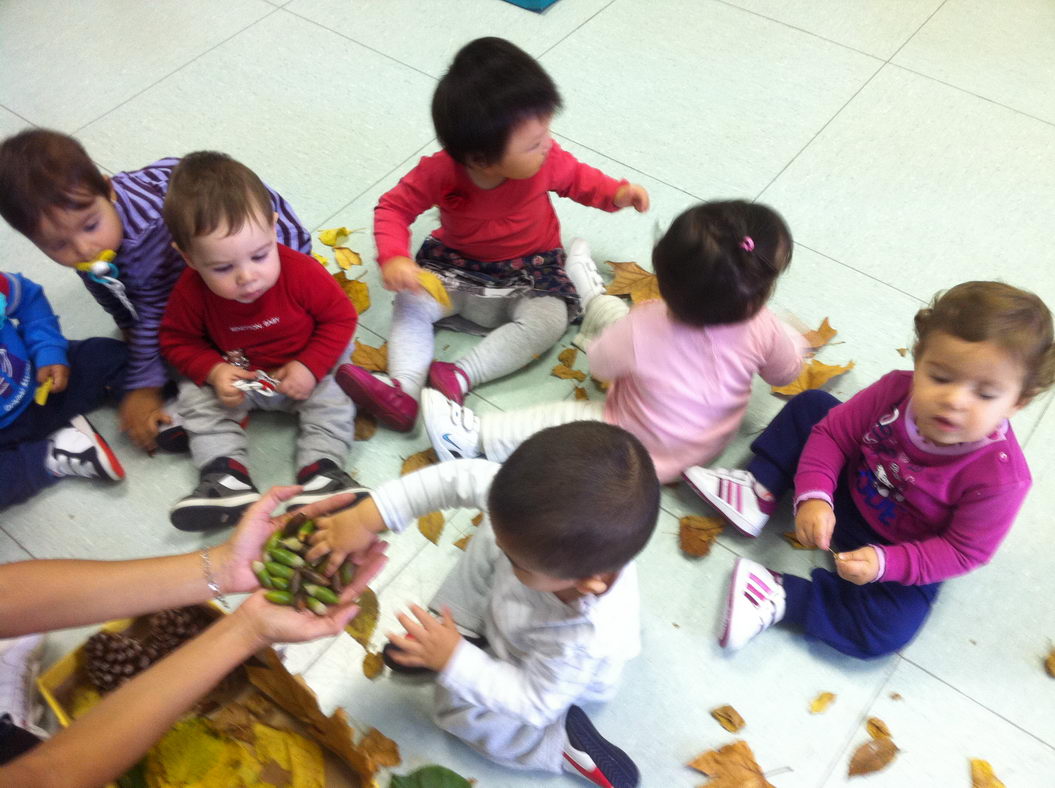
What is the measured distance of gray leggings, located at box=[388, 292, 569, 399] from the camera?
1.69 metres

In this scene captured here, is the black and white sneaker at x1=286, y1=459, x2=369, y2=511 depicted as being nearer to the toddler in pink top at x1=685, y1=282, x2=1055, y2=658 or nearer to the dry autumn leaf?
the dry autumn leaf

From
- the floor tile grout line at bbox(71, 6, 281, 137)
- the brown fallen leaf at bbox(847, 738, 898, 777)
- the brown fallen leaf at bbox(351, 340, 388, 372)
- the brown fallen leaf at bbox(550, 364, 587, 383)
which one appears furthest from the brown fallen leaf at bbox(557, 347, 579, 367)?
the floor tile grout line at bbox(71, 6, 281, 137)

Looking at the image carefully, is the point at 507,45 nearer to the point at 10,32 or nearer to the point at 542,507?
the point at 542,507

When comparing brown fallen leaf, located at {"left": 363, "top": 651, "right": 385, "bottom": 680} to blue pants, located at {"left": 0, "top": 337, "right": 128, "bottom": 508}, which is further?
blue pants, located at {"left": 0, "top": 337, "right": 128, "bottom": 508}

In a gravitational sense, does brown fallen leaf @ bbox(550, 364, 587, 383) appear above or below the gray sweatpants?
below

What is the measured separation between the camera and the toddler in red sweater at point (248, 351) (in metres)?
1.38

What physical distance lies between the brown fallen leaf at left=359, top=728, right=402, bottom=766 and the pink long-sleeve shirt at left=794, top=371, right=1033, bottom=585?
852 mm

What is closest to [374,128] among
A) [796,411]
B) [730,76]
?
[730,76]

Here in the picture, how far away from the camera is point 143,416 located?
5.30 feet

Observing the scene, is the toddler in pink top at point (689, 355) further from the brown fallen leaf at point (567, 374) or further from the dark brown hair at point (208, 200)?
the dark brown hair at point (208, 200)

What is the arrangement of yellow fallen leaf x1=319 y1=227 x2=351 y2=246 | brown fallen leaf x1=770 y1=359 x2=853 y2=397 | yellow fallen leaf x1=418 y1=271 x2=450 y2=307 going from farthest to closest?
yellow fallen leaf x1=319 y1=227 x2=351 y2=246 → brown fallen leaf x1=770 y1=359 x2=853 y2=397 → yellow fallen leaf x1=418 y1=271 x2=450 y2=307

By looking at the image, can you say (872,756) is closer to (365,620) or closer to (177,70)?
(365,620)

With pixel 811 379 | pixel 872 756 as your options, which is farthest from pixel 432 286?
pixel 872 756

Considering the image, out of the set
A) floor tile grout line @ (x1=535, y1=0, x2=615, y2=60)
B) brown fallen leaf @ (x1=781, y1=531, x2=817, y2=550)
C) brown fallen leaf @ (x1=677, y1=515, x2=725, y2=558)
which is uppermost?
floor tile grout line @ (x1=535, y1=0, x2=615, y2=60)
